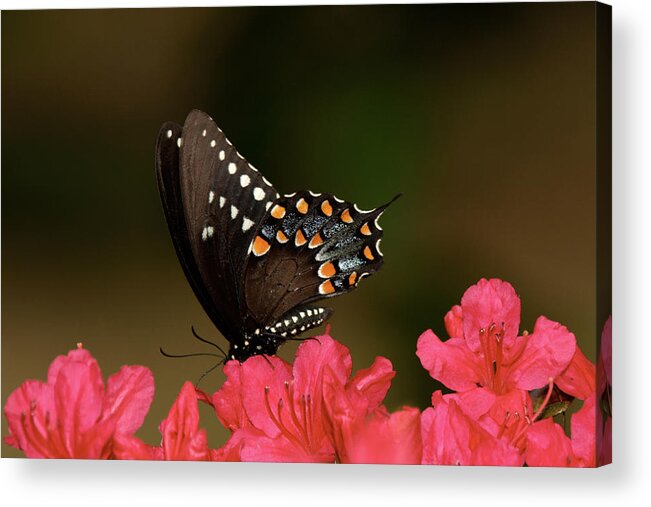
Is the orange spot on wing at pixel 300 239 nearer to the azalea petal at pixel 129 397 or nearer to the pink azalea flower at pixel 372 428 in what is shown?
the pink azalea flower at pixel 372 428

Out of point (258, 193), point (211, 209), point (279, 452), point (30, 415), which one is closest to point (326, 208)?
point (258, 193)

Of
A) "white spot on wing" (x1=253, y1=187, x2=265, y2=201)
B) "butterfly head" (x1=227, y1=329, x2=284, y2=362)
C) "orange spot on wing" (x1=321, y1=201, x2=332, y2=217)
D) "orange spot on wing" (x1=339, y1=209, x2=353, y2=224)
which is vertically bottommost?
"butterfly head" (x1=227, y1=329, x2=284, y2=362)

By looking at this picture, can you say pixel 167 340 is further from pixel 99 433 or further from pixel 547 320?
pixel 547 320

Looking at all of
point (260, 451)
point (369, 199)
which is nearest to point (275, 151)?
point (369, 199)

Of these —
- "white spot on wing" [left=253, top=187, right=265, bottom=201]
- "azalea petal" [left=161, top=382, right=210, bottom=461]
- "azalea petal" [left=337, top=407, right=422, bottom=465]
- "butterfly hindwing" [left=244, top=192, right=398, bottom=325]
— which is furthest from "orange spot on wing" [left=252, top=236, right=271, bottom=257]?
"azalea petal" [left=337, top=407, right=422, bottom=465]

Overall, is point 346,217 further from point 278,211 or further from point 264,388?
point 264,388

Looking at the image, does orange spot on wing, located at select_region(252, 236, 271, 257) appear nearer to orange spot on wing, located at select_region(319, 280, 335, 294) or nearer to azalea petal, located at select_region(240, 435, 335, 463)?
orange spot on wing, located at select_region(319, 280, 335, 294)

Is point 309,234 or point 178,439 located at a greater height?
A: point 309,234
